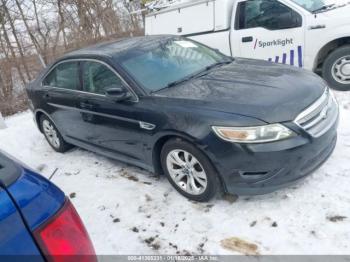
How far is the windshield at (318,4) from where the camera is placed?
5.70m

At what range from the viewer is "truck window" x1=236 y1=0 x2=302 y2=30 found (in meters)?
5.79

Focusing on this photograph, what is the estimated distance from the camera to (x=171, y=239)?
3102mm

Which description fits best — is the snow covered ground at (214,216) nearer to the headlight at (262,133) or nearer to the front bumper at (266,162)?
the front bumper at (266,162)

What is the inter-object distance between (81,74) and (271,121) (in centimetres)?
253

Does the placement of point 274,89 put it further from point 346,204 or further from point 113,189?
point 113,189

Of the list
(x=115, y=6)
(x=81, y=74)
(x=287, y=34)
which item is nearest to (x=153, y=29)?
(x=287, y=34)

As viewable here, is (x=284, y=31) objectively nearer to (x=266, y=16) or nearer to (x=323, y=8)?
(x=266, y=16)

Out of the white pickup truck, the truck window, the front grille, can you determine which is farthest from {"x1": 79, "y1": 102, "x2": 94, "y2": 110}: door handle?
the truck window

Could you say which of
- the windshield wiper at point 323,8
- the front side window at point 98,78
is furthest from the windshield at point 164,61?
the windshield wiper at point 323,8

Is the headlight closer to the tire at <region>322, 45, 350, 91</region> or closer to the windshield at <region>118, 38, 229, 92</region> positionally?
the windshield at <region>118, 38, 229, 92</region>

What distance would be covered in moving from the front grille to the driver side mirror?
171 cm

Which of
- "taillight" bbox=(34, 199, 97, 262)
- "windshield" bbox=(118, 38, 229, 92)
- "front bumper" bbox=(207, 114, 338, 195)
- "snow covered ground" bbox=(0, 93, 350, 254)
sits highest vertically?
"windshield" bbox=(118, 38, 229, 92)

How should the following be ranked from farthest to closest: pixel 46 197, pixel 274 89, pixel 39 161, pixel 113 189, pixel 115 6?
pixel 115 6
pixel 39 161
pixel 113 189
pixel 274 89
pixel 46 197

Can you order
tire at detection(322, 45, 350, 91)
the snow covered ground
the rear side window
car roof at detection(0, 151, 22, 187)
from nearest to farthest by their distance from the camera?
car roof at detection(0, 151, 22, 187) → the snow covered ground → the rear side window → tire at detection(322, 45, 350, 91)
